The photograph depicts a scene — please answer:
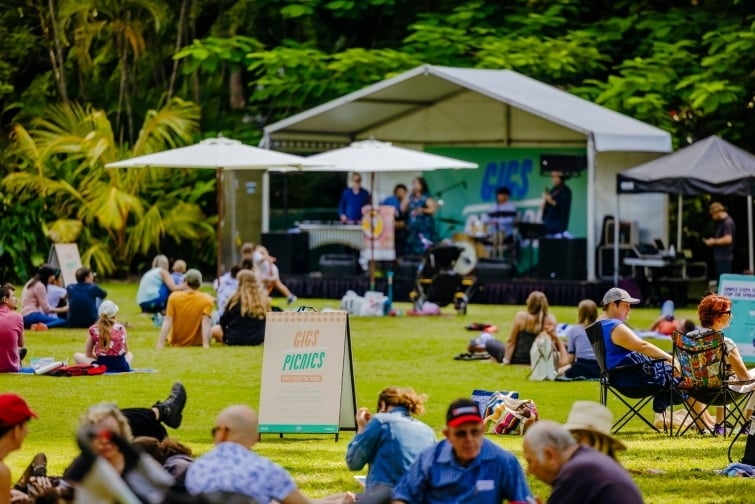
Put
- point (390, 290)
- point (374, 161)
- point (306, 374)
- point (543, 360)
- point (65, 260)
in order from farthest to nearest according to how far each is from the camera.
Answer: point (390, 290) < point (374, 161) < point (65, 260) < point (543, 360) < point (306, 374)

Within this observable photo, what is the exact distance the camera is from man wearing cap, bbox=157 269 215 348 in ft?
62.4

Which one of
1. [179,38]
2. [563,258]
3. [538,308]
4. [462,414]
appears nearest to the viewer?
[462,414]

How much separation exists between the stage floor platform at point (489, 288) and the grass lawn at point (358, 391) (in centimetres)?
156

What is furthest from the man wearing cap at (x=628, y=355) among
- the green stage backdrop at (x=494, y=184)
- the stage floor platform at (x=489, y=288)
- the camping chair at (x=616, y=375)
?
the green stage backdrop at (x=494, y=184)

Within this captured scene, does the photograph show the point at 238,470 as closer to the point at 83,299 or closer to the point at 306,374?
the point at 306,374

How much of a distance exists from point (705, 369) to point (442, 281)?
1203 centimetres

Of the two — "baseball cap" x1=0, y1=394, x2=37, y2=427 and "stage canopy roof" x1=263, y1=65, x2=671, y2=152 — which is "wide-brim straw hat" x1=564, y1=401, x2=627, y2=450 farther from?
"stage canopy roof" x1=263, y1=65, x2=671, y2=152

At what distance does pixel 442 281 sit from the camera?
24.1 meters

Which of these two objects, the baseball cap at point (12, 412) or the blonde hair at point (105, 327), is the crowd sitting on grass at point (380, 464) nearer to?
the baseball cap at point (12, 412)

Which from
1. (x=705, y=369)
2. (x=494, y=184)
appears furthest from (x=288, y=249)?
(x=705, y=369)

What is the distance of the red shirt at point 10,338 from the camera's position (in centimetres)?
1620

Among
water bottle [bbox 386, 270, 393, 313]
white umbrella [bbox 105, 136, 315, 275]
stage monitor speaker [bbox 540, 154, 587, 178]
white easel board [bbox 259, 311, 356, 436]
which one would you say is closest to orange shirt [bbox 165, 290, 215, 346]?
white umbrella [bbox 105, 136, 315, 275]

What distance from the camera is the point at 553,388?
16156mm

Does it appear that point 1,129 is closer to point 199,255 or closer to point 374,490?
point 199,255
